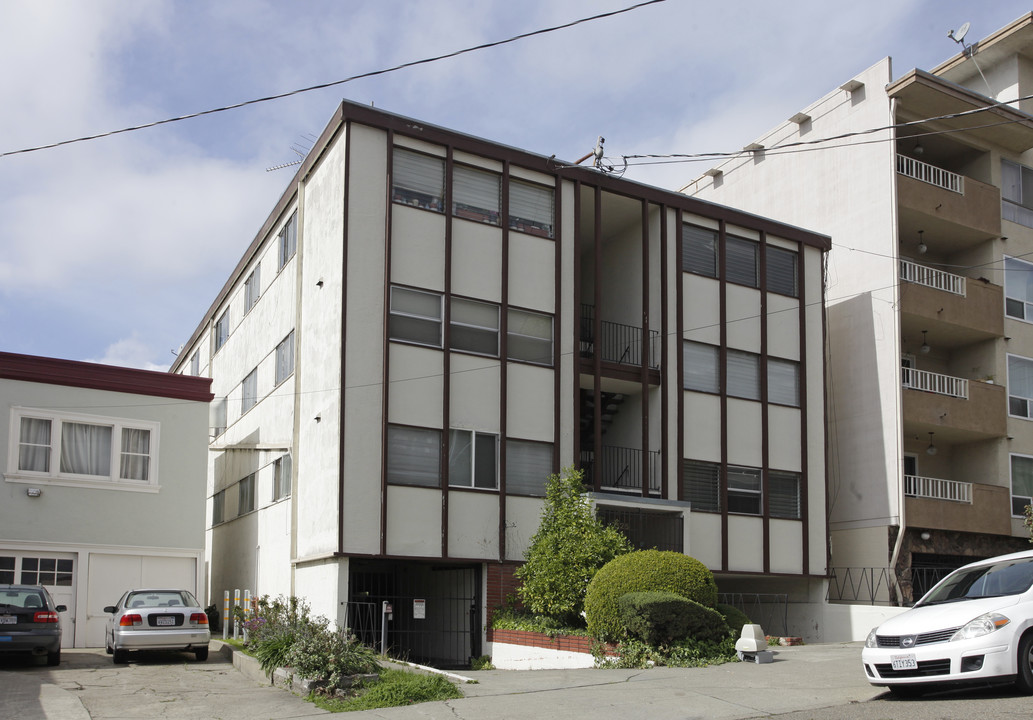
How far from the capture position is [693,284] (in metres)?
24.3

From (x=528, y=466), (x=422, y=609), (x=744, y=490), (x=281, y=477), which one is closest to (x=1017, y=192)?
(x=744, y=490)

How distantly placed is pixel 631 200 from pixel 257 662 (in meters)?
13.2

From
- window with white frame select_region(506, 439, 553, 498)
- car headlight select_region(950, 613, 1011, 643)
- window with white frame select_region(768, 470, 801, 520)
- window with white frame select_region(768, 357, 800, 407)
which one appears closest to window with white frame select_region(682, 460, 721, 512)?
window with white frame select_region(768, 470, 801, 520)

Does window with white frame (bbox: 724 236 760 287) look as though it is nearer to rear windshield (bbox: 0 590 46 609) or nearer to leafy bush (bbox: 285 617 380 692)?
leafy bush (bbox: 285 617 380 692)

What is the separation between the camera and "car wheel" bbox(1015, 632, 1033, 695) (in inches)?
422

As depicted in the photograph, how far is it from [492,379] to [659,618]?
682cm

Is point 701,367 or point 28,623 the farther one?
point 701,367

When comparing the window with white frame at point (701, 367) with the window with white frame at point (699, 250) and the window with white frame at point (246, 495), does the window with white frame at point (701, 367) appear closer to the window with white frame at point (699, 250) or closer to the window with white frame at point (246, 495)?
the window with white frame at point (699, 250)

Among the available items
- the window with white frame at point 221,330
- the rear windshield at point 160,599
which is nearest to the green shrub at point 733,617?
the rear windshield at point 160,599

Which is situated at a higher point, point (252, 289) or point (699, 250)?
point (699, 250)

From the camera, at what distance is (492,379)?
2103cm

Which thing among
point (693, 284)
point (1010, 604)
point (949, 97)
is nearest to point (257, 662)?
point (1010, 604)

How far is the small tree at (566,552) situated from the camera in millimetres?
18734

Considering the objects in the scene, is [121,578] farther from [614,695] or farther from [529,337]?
[614,695]
